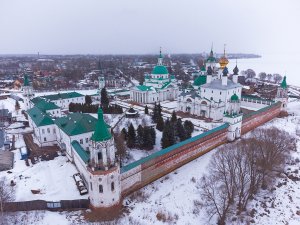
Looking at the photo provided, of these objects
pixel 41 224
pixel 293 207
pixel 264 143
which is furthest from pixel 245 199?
pixel 41 224

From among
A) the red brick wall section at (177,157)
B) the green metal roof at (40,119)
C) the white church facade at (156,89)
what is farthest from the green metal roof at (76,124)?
the white church facade at (156,89)

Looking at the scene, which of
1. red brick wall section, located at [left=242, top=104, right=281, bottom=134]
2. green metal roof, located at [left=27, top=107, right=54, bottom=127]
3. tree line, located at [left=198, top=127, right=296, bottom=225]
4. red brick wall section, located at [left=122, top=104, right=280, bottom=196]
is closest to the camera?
tree line, located at [left=198, top=127, right=296, bottom=225]

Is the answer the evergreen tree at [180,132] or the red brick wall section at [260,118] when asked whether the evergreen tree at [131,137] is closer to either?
the evergreen tree at [180,132]

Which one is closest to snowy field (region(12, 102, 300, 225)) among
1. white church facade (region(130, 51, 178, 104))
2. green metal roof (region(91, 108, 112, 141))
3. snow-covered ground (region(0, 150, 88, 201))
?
snow-covered ground (region(0, 150, 88, 201))

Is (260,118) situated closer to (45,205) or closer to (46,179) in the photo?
(46,179)

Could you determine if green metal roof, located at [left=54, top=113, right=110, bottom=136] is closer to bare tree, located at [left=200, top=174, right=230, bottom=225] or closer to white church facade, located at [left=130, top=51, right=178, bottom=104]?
bare tree, located at [left=200, top=174, right=230, bottom=225]
